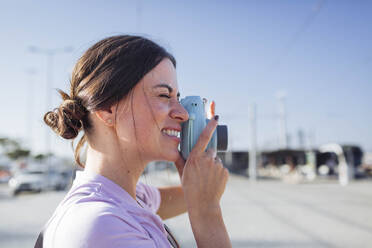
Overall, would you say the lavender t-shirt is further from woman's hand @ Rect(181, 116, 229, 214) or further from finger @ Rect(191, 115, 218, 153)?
finger @ Rect(191, 115, 218, 153)

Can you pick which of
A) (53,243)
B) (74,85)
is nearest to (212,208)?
(53,243)

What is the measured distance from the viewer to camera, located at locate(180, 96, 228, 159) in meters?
1.04

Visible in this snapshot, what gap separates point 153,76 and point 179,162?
293 mm

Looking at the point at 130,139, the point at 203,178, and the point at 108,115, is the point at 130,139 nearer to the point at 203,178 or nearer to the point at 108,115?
the point at 108,115

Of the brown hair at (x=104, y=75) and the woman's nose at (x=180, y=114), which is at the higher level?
the brown hair at (x=104, y=75)

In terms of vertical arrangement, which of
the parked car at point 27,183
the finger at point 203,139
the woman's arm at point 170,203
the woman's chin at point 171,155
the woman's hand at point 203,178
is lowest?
the parked car at point 27,183

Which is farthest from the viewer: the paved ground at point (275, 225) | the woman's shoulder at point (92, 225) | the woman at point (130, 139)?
the paved ground at point (275, 225)

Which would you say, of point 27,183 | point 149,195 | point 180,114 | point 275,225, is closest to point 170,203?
point 149,195

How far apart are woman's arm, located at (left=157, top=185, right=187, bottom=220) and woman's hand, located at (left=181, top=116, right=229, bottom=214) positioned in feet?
2.18

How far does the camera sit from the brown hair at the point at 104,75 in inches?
40.2

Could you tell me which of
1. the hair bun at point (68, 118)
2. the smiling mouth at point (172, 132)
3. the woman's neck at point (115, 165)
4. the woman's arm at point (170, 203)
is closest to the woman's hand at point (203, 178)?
the smiling mouth at point (172, 132)

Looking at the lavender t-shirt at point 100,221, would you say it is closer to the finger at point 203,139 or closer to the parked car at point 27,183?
the finger at point 203,139

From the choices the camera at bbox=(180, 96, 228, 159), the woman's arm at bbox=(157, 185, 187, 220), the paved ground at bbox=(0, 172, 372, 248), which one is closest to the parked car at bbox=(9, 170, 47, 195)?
the paved ground at bbox=(0, 172, 372, 248)

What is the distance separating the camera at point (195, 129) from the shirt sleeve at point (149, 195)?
455 millimetres
